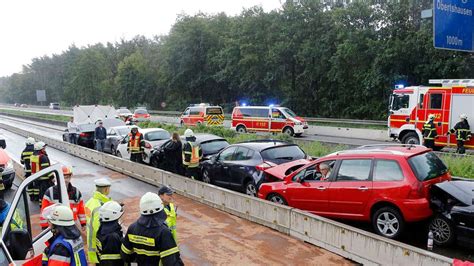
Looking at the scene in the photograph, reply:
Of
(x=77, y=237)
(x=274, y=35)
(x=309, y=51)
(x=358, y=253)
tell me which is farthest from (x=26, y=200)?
(x=274, y=35)

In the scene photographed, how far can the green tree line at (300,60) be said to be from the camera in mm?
31812

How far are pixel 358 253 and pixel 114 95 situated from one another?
74.6 metres

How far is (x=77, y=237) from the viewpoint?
4.04 metres

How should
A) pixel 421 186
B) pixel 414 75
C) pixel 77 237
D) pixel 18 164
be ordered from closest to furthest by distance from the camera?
pixel 77 237
pixel 421 186
pixel 18 164
pixel 414 75

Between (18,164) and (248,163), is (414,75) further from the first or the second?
(18,164)

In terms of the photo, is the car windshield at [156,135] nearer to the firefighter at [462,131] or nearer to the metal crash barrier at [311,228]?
the metal crash barrier at [311,228]

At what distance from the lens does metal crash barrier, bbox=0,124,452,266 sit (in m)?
5.70

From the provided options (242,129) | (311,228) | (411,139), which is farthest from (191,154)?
(242,129)

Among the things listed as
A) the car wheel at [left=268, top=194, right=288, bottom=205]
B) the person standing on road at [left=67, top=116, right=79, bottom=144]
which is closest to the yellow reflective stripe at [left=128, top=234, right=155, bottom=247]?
the car wheel at [left=268, top=194, right=288, bottom=205]

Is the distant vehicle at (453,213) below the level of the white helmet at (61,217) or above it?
below

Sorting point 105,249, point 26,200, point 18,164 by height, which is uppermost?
point 26,200

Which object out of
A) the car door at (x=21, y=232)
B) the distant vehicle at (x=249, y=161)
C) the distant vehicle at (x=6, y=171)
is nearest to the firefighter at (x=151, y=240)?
the car door at (x=21, y=232)

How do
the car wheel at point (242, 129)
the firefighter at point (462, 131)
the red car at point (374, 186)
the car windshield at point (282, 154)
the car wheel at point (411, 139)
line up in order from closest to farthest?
the red car at point (374, 186)
the car windshield at point (282, 154)
the firefighter at point (462, 131)
the car wheel at point (411, 139)
the car wheel at point (242, 129)

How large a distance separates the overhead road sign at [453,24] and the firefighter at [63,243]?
6605 mm
